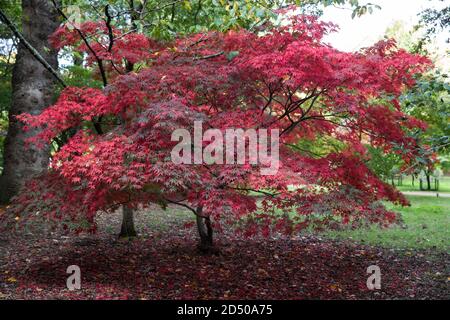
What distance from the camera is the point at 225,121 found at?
4.54 metres

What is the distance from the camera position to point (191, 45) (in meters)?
5.59

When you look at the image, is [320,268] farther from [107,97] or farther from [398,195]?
[107,97]

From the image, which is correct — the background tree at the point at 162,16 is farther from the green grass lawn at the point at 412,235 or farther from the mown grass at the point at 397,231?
the green grass lawn at the point at 412,235

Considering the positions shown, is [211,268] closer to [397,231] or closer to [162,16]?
[162,16]

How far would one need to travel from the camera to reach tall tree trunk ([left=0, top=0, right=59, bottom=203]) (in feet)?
26.0

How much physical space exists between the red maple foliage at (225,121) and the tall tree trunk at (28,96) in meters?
2.96

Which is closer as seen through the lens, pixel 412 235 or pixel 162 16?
pixel 162 16

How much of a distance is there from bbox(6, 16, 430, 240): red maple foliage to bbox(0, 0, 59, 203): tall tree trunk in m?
2.96

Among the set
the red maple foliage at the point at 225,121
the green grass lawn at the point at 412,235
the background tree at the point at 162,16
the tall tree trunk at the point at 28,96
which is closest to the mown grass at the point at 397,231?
the green grass lawn at the point at 412,235

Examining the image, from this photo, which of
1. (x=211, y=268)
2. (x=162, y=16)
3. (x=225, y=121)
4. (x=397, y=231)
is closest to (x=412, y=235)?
(x=397, y=231)

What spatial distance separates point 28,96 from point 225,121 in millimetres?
4941

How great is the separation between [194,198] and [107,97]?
4.75ft
